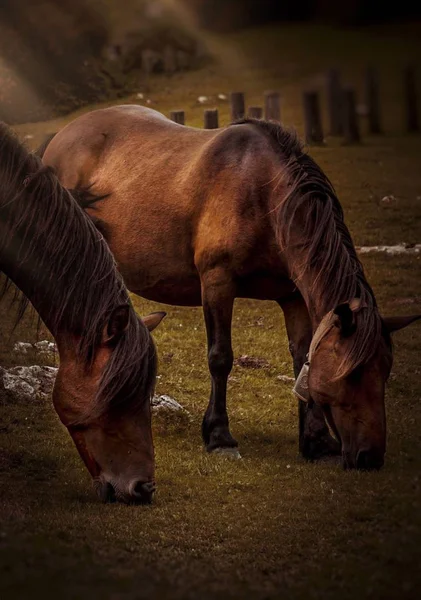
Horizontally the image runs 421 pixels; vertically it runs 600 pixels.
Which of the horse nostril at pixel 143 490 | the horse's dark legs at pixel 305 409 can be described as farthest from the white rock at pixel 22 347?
the horse nostril at pixel 143 490

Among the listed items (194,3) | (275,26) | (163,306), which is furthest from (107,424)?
(163,306)

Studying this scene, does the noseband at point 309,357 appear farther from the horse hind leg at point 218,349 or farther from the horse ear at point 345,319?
the horse hind leg at point 218,349

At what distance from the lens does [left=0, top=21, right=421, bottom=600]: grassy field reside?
3350mm

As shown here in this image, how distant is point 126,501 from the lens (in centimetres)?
646

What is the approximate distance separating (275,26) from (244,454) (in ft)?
19.1

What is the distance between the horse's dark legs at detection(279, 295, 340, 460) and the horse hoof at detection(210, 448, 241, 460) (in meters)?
0.60

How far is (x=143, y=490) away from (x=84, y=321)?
121 cm

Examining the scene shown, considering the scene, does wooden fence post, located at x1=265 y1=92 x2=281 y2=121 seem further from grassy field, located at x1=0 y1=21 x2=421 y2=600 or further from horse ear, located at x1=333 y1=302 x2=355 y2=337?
horse ear, located at x1=333 y1=302 x2=355 y2=337

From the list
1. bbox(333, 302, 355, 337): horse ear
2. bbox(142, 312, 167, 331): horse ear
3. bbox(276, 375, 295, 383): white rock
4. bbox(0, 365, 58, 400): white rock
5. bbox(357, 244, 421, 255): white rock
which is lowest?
bbox(357, 244, 421, 255): white rock

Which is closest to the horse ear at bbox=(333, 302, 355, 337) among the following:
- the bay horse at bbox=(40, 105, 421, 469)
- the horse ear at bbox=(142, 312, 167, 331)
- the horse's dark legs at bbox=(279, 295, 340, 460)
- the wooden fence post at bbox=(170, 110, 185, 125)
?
the bay horse at bbox=(40, 105, 421, 469)

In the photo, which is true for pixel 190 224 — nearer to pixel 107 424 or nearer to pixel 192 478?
pixel 192 478

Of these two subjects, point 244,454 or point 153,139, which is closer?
point 244,454

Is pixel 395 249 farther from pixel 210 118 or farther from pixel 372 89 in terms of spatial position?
pixel 372 89

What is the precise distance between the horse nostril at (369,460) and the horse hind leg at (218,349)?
161 centimetres
